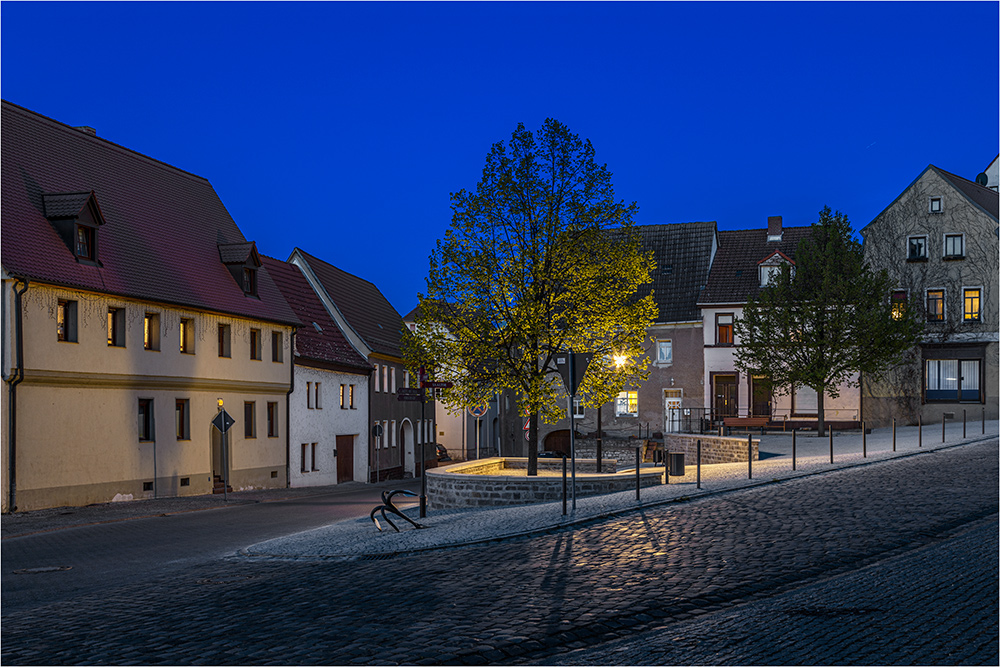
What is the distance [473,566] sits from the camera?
1189 cm

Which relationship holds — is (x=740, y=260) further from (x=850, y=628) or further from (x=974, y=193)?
(x=850, y=628)

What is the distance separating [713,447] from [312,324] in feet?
61.3

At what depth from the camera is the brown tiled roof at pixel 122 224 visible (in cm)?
2722

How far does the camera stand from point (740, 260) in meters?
55.0

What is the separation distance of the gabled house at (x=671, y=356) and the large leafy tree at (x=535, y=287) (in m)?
28.1

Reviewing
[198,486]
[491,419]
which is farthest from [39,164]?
[491,419]

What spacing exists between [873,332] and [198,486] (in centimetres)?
2617

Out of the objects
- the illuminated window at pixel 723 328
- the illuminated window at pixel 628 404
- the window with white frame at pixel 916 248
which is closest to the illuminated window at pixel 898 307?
the window with white frame at pixel 916 248

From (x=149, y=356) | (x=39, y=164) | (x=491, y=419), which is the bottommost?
(x=491, y=419)

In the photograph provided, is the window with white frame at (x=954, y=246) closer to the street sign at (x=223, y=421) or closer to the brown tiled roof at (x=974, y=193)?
the brown tiled roof at (x=974, y=193)

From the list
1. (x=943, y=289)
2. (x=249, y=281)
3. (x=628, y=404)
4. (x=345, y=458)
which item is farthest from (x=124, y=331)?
(x=943, y=289)

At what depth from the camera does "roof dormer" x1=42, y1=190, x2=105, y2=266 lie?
28.0 metres

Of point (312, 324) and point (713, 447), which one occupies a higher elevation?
point (312, 324)

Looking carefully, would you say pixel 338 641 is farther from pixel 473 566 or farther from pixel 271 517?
pixel 271 517
